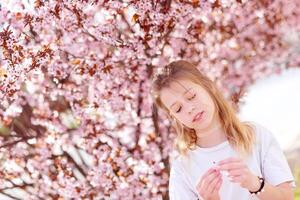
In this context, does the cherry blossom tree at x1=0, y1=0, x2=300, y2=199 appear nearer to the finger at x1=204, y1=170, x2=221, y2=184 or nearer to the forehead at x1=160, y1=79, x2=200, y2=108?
the forehead at x1=160, y1=79, x2=200, y2=108

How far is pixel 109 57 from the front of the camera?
4656mm

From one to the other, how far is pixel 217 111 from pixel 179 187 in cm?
43

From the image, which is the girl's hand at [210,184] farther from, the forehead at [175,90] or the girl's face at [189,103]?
the forehead at [175,90]

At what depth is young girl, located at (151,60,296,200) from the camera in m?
3.08

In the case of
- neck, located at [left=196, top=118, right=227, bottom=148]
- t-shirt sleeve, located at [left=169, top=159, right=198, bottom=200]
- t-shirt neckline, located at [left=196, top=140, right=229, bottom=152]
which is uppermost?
neck, located at [left=196, top=118, right=227, bottom=148]

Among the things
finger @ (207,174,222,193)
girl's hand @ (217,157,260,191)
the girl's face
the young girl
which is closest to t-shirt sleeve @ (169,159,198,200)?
the young girl

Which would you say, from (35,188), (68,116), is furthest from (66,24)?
(35,188)

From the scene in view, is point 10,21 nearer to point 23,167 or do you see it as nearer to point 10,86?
point 10,86

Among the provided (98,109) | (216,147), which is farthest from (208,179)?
(98,109)

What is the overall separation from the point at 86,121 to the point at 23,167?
0.65m

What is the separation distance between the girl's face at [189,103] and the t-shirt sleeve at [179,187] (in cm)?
30

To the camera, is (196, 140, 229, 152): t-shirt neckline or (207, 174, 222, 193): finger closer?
(207, 174, 222, 193): finger

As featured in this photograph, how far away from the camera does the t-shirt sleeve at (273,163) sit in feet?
10.1

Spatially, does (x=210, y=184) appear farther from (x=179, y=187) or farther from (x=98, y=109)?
(x=98, y=109)
